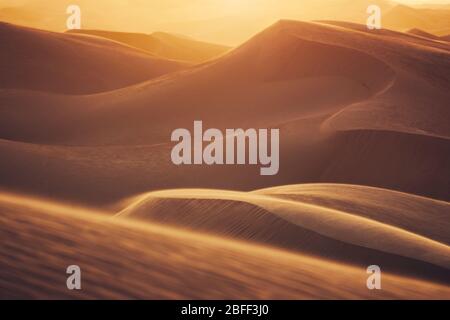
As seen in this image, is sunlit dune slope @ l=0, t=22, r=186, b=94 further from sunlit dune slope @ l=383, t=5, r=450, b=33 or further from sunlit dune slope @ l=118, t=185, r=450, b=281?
sunlit dune slope @ l=383, t=5, r=450, b=33

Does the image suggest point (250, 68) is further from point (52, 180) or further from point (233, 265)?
point (233, 265)

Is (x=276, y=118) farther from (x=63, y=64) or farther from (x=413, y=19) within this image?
(x=413, y=19)

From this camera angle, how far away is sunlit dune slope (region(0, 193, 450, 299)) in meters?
5.40

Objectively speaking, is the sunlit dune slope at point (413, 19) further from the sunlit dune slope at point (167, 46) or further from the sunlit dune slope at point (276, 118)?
the sunlit dune slope at point (276, 118)

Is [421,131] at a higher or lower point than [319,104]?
lower

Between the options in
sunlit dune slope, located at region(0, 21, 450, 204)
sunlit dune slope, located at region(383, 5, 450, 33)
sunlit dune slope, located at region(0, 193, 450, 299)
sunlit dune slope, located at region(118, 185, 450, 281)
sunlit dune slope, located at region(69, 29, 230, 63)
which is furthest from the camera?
sunlit dune slope, located at region(383, 5, 450, 33)

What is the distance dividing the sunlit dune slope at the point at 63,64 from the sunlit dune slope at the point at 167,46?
Result: 1547 inches

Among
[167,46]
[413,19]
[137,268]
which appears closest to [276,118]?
[137,268]

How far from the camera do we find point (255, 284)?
20.7 ft

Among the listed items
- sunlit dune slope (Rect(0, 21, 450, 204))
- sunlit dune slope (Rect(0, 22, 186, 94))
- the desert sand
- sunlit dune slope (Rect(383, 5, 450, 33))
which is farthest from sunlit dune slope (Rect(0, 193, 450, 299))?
sunlit dune slope (Rect(383, 5, 450, 33))

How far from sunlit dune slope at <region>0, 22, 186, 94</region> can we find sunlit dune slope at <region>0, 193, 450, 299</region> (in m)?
38.8

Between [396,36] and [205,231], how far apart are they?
34.2m

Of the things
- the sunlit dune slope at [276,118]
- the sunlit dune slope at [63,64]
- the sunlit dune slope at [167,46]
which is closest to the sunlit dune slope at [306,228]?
the sunlit dune slope at [276,118]
